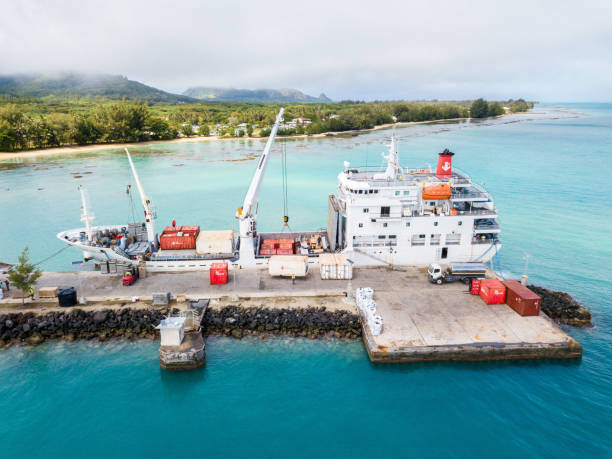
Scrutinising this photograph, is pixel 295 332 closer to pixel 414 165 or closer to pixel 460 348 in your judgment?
pixel 460 348

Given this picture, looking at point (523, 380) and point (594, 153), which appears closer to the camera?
point (523, 380)

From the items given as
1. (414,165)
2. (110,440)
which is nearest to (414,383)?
(110,440)

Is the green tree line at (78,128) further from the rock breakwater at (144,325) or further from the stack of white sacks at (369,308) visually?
the stack of white sacks at (369,308)

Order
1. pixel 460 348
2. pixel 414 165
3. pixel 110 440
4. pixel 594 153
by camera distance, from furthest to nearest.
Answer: pixel 594 153, pixel 414 165, pixel 460 348, pixel 110 440

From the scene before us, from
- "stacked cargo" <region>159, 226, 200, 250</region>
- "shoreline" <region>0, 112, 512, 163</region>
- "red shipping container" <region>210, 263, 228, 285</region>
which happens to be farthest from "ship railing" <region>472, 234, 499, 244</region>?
"shoreline" <region>0, 112, 512, 163</region>

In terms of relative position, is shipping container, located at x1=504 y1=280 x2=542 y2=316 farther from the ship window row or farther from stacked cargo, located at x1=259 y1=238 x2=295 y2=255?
stacked cargo, located at x1=259 y1=238 x2=295 y2=255

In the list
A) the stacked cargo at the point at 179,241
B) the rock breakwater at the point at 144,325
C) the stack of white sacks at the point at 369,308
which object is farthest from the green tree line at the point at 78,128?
the stack of white sacks at the point at 369,308
